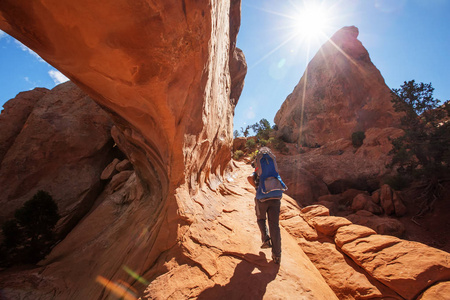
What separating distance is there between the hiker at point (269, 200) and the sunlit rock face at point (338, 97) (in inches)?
1226

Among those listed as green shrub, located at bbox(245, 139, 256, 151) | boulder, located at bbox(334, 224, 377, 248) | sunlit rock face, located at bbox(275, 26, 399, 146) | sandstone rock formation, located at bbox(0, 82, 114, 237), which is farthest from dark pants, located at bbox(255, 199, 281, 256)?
sunlit rock face, located at bbox(275, 26, 399, 146)

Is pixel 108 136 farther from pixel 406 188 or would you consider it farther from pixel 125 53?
pixel 406 188

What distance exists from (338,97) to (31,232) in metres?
40.1

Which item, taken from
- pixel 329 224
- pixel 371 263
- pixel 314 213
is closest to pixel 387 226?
pixel 314 213

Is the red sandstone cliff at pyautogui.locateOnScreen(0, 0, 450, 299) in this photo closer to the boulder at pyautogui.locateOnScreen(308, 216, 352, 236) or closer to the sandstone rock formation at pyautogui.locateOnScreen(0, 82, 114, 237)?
the boulder at pyautogui.locateOnScreen(308, 216, 352, 236)

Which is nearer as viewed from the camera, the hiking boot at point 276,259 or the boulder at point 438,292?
the boulder at point 438,292

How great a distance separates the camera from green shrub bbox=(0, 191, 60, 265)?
8625mm

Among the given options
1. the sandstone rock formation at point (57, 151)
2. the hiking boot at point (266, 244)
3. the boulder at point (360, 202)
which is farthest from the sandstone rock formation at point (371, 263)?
the sandstone rock formation at point (57, 151)

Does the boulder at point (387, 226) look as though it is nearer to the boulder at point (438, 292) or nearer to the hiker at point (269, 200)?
the boulder at point (438, 292)

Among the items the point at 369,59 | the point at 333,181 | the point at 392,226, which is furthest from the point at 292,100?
the point at 392,226

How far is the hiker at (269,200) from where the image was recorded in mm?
3521

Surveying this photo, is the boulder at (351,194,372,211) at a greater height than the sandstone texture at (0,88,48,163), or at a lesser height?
greater

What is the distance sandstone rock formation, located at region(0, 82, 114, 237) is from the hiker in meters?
12.8

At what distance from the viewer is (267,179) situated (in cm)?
373
